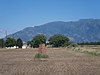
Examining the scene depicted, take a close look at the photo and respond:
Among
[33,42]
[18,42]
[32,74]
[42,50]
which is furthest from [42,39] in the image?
[32,74]

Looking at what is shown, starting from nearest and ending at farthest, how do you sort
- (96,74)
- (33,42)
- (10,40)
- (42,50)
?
(96,74), (42,50), (10,40), (33,42)

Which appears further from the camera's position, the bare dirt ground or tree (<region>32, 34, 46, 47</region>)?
tree (<region>32, 34, 46, 47</region>)

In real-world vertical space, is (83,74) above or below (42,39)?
below

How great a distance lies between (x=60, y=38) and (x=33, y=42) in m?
17.9

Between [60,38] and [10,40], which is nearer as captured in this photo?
[10,40]

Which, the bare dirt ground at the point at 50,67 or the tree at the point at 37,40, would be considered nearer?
the bare dirt ground at the point at 50,67

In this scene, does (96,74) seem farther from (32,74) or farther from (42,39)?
(42,39)

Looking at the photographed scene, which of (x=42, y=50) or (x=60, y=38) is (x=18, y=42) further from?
(x=42, y=50)

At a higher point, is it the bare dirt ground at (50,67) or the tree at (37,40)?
the tree at (37,40)

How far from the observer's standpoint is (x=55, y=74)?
18.1 m

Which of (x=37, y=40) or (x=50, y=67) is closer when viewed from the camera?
(x=50, y=67)

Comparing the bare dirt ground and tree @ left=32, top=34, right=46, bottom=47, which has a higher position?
tree @ left=32, top=34, right=46, bottom=47

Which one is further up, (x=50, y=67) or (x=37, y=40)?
(x=37, y=40)

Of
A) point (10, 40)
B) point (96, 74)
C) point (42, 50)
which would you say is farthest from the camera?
point (10, 40)
